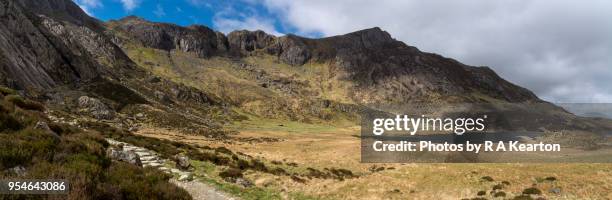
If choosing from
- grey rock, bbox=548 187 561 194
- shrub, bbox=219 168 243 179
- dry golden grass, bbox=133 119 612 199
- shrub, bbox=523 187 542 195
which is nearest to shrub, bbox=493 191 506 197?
dry golden grass, bbox=133 119 612 199

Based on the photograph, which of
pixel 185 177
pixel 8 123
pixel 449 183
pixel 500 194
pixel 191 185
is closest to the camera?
pixel 8 123

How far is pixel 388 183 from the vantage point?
1169 inches

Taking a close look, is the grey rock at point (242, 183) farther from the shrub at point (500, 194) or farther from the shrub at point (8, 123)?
the shrub at point (500, 194)

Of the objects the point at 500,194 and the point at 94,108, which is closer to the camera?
the point at 500,194

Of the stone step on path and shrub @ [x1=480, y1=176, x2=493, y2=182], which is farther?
shrub @ [x1=480, y1=176, x2=493, y2=182]

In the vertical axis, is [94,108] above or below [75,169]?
above

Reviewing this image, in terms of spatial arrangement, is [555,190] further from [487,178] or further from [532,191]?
[487,178]

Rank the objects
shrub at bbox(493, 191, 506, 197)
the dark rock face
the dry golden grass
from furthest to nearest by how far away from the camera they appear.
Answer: the dark rock face, the dry golden grass, shrub at bbox(493, 191, 506, 197)

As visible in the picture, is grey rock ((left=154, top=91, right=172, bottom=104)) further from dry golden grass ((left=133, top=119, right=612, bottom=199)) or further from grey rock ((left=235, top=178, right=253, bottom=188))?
grey rock ((left=235, top=178, right=253, bottom=188))

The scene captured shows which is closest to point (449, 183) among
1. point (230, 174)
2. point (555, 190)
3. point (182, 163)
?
point (555, 190)

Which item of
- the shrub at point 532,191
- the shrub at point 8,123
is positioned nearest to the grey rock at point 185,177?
the shrub at point 8,123

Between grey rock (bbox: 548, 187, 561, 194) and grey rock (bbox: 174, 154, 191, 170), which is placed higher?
grey rock (bbox: 174, 154, 191, 170)

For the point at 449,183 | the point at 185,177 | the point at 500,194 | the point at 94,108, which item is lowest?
the point at 500,194

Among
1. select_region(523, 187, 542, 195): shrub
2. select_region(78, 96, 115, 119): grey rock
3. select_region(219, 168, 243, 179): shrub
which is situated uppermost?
select_region(78, 96, 115, 119): grey rock
